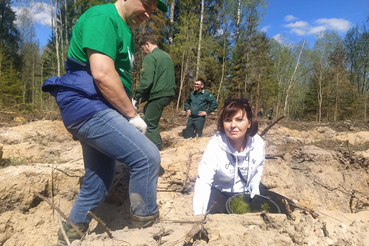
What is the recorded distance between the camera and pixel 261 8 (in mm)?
21453

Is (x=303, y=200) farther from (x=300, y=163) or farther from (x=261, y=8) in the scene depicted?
(x=261, y=8)

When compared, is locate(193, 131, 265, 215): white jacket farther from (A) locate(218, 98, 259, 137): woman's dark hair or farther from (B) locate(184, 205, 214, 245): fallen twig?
(B) locate(184, 205, 214, 245): fallen twig

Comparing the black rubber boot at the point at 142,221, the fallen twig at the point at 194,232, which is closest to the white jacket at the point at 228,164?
the black rubber boot at the point at 142,221

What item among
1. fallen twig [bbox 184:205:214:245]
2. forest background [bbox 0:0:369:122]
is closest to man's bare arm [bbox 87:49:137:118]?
fallen twig [bbox 184:205:214:245]

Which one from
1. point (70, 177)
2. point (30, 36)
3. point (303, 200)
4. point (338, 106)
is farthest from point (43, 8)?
point (338, 106)

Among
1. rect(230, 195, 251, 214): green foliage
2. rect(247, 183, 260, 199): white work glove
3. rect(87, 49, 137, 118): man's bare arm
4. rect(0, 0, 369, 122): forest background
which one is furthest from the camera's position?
rect(0, 0, 369, 122): forest background

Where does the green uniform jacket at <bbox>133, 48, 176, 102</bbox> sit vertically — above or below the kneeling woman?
above

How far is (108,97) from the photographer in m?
1.40

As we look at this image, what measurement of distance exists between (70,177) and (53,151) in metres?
1.62

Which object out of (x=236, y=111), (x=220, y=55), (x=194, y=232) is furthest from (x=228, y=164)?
(x=220, y=55)

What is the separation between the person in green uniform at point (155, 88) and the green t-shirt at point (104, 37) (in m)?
1.87

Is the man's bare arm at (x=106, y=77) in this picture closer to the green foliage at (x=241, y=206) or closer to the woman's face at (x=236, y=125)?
the woman's face at (x=236, y=125)

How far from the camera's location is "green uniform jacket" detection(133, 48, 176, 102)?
350 centimetres

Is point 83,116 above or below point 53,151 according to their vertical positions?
above
